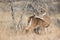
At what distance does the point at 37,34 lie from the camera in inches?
114

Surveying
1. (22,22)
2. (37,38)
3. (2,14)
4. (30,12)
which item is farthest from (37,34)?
(2,14)

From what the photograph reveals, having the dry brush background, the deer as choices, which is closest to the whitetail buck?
the deer

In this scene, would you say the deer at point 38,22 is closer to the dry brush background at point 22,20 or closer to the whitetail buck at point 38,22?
the whitetail buck at point 38,22

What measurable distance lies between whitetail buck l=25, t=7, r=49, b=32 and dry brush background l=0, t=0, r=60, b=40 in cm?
10

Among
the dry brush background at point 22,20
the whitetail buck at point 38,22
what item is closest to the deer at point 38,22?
the whitetail buck at point 38,22

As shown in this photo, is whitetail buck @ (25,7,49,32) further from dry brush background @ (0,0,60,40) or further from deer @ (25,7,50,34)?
dry brush background @ (0,0,60,40)

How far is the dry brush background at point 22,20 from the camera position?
2.82m

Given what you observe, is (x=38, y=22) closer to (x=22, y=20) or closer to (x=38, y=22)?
(x=38, y=22)

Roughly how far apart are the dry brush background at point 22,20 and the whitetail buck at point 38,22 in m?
0.10

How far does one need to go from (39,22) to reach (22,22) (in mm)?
409

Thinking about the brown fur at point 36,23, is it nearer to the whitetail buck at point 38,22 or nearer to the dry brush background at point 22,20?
the whitetail buck at point 38,22

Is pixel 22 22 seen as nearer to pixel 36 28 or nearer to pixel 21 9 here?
pixel 36 28

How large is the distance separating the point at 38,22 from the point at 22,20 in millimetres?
455

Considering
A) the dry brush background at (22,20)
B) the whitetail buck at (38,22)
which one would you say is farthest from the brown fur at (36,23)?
the dry brush background at (22,20)
